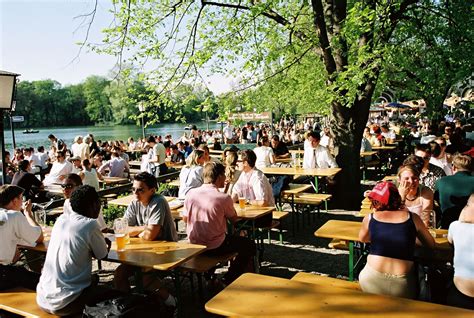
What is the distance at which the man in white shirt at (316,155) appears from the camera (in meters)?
8.12

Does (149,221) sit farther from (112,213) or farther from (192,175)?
(112,213)

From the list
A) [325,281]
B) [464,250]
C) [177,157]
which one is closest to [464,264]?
[464,250]

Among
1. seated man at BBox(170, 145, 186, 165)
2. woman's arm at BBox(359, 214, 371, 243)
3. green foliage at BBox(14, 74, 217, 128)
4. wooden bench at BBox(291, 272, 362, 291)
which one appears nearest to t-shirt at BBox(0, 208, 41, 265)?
wooden bench at BBox(291, 272, 362, 291)

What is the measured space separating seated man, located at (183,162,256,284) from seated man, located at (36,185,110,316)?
1.25 metres

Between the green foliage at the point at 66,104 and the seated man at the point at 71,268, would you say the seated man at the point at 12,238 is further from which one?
the green foliage at the point at 66,104

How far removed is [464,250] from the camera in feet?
9.36

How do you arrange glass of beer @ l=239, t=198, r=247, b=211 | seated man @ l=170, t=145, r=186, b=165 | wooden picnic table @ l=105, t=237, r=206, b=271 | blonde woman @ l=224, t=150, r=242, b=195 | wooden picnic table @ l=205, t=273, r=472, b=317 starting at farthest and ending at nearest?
seated man @ l=170, t=145, r=186, b=165 < blonde woman @ l=224, t=150, r=242, b=195 < glass of beer @ l=239, t=198, r=247, b=211 < wooden picnic table @ l=105, t=237, r=206, b=271 < wooden picnic table @ l=205, t=273, r=472, b=317

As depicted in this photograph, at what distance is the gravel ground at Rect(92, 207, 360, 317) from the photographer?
453cm

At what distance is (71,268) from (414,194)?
328 cm

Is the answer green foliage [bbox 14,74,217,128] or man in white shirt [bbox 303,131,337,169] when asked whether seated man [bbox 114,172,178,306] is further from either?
green foliage [bbox 14,74,217,128]

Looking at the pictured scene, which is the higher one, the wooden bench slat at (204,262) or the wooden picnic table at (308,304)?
the wooden picnic table at (308,304)

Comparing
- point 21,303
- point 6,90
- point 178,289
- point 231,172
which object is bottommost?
point 178,289

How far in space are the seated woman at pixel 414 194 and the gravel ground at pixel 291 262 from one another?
1278 millimetres

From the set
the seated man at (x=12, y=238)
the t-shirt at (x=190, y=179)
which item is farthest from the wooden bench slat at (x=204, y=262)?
the t-shirt at (x=190, y=179)
